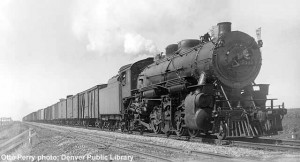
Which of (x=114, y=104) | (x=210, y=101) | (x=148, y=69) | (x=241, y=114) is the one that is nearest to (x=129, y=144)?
(x=210, y=101)

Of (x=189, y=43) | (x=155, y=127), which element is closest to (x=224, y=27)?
(x=189, y=43)

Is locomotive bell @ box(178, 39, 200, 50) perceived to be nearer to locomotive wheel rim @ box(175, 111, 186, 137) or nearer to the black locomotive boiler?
the black locomotive boiler

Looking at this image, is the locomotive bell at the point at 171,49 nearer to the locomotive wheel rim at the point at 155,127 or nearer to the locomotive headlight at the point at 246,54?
the locomotive wheel rim at the point at 155,127

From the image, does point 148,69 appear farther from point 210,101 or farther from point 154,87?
point 210,101

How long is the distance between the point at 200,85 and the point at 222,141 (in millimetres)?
2019

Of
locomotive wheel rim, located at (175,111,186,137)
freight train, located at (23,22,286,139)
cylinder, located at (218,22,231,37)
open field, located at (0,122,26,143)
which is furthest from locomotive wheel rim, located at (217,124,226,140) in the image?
open field, located at (0,122,26,143)

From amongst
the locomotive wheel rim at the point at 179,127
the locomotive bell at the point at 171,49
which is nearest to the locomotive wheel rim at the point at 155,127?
the locomotive wheel rim at the point at 179,127

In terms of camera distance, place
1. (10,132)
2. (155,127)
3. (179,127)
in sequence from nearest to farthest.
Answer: (179,127), (155,127), (10,132)

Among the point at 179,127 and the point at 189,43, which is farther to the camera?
the point at 189,43

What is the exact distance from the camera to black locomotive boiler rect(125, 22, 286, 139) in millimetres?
10541

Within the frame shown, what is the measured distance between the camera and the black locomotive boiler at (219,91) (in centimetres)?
1054

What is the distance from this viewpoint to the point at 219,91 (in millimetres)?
11219

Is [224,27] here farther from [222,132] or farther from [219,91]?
[222,132]

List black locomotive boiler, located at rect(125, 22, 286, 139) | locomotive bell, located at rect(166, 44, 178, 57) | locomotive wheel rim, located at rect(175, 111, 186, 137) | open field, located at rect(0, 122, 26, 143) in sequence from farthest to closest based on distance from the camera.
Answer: open field, located at rect(0, 122, 26, 143) < locomotive bell, located at rect(166, 44, 178, 57) < locomotive wheel rim, located at rect(175, 111, 186, 137) < black locomotive boiler, located at rect(125, 22, 286, 139)
